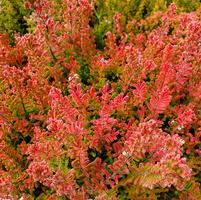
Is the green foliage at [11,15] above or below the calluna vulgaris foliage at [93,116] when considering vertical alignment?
above

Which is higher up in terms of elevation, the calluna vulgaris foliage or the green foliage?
the green foliage

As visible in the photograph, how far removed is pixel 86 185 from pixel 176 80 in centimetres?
94

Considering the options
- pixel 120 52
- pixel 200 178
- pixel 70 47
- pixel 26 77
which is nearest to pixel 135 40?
pixel 120 52

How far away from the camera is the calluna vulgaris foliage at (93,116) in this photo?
188 cm

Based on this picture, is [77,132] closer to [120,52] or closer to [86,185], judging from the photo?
[86,185]

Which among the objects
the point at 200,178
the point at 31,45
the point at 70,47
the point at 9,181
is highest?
the point at 31,45

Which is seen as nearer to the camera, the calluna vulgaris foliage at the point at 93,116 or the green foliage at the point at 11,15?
the calluna vulgaris foliage at the point at 93,116

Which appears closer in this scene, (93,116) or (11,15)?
(93,116)

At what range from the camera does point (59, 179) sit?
1.86 metres

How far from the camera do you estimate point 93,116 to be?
8.16 feet

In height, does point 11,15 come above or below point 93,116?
above

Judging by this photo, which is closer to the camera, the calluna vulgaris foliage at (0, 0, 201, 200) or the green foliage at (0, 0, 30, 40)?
the calluna vulgaris foliage at (0, 0, 201, 200)

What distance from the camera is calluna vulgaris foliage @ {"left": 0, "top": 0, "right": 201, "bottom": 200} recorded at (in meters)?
1.88

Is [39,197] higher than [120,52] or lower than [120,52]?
lower
